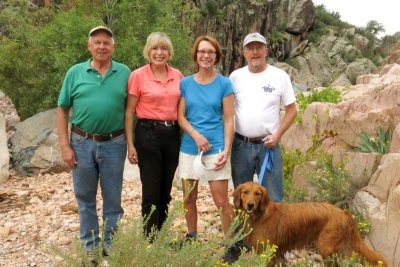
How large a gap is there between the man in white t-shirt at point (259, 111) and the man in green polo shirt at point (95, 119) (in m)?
1.14

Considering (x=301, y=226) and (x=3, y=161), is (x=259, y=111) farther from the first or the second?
(x=3, y=161)

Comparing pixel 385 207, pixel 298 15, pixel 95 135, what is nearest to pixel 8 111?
pixel 95 135

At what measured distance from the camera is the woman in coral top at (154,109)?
467cm

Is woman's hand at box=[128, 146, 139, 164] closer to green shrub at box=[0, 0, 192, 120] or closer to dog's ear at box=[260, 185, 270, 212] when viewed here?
dog's ear at box=[260, 185, 270, 212]

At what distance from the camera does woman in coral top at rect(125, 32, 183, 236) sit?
467 centimetres

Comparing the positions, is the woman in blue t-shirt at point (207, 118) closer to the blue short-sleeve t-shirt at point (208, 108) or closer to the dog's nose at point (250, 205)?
the blue short-sleeve t-shirt at point (208, 108)

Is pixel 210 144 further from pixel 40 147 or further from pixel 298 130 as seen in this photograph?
pixel 40 147

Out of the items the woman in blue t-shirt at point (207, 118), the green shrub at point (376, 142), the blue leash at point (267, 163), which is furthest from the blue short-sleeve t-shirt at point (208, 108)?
the green shrub at point (376, 142)

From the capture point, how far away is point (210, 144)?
4621 mm

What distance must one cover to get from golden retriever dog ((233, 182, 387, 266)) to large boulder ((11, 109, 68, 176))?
6.15 metres

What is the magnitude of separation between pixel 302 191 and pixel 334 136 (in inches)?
56.1

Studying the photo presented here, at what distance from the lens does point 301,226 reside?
446 cm

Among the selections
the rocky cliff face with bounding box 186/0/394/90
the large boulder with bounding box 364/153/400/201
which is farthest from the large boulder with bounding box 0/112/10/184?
the rocky cliff face with bounding box 186/0/394/90

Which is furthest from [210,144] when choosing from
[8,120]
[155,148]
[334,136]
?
[8,120]
